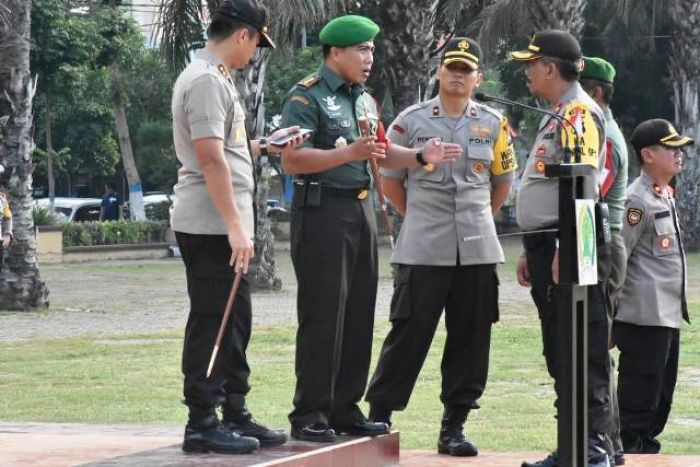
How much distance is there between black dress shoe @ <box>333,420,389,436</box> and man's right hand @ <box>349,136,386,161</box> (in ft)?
4.37

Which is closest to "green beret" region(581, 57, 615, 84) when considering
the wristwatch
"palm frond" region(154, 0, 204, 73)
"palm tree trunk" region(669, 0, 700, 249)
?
the wristwatch

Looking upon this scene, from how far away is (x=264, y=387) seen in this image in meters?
11.2

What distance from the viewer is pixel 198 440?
6293mm

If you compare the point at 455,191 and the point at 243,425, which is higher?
the point at 455,191

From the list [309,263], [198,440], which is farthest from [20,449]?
[309,263]

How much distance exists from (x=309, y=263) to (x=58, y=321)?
11955 millimetres

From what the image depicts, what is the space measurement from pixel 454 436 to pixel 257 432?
1248 mm

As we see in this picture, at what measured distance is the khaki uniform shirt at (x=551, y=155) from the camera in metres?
6.58

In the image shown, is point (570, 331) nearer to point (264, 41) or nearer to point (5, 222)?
point (264, 41)

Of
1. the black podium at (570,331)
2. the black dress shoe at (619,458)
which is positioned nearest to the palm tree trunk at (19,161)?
the black dress shoe at (619,458)

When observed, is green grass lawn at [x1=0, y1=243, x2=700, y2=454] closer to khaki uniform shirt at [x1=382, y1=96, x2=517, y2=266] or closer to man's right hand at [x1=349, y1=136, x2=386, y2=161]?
khaki uniform shirt at [x1=382, y1=96, x2=517, y2=266]

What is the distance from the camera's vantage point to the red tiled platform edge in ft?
20.2

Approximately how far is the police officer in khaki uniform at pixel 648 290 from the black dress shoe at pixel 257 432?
2342 mm

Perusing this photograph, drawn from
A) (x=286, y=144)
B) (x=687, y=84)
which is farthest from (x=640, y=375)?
(x=687, y=84)
